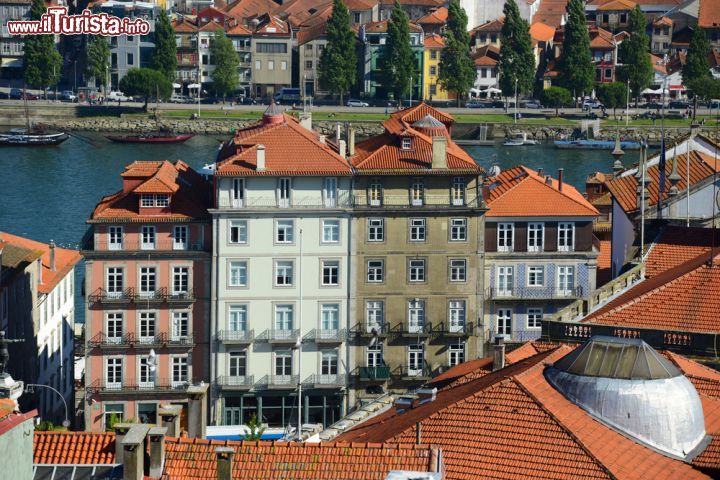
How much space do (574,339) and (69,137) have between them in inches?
5264

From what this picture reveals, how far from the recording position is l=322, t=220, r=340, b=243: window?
58.1 metres

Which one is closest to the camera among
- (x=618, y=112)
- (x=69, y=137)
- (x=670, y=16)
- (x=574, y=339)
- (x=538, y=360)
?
(x=538, y=360)

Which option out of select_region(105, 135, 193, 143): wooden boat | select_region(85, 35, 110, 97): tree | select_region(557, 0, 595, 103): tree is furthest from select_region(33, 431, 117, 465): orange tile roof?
select_region(85, 35, 110, 97): tree

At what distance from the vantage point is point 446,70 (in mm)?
175000

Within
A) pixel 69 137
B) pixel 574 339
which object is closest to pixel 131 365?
pixel 574 339

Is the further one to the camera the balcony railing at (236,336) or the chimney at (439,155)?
the chimney at (439,155)

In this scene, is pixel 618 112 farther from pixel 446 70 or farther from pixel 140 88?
pixel 140 88

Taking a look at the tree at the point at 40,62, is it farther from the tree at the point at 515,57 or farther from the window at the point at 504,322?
the window at the point at 504,322

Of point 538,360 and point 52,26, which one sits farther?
point 52,26

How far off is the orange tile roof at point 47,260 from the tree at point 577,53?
111853mm

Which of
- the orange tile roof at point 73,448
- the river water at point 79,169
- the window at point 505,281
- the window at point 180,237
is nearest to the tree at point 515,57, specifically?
the river water at point 79,169

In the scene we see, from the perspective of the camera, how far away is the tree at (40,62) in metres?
177

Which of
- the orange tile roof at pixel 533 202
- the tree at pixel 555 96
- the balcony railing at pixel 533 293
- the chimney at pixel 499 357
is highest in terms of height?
the tree at pixel 555 96

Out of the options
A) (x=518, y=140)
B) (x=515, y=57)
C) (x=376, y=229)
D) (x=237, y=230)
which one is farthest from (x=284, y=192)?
(x=515, y=57)
